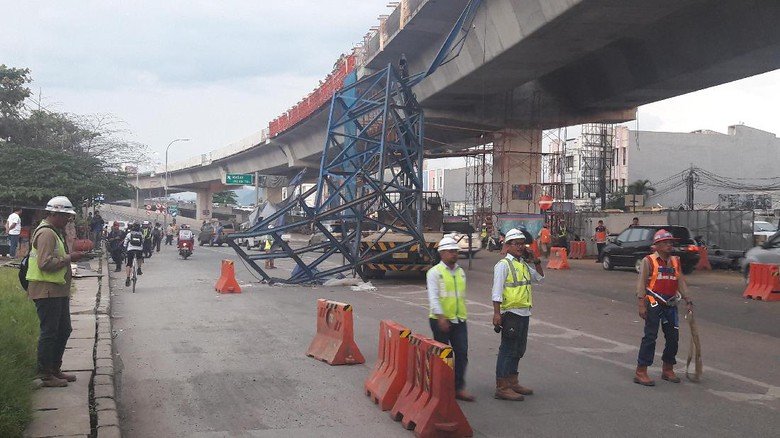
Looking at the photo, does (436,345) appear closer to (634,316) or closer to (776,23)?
(634,316)

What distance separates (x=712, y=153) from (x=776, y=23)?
48.5m

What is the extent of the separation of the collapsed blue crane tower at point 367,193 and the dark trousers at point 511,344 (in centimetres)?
1136

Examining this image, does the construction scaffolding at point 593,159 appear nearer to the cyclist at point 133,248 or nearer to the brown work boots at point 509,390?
the cyclist at point 133,248

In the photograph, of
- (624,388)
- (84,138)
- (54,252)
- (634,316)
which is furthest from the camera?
(84,138)

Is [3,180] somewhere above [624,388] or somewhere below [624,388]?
above

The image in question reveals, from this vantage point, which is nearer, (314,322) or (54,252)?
(54,252)

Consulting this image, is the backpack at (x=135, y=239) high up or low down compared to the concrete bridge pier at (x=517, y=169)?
down

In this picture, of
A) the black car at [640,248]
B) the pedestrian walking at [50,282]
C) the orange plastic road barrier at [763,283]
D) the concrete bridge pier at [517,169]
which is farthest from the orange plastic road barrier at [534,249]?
the concrete bridge pier at [517,169]

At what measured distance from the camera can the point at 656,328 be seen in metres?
7.99

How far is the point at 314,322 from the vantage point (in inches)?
499

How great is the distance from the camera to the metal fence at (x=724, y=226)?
2712cm

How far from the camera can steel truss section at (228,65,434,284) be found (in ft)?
62.5

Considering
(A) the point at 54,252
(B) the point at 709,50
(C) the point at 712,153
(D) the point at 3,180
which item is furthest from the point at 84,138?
(C) the point at 712,153

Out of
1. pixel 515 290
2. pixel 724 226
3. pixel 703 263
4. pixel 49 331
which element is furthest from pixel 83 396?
pixel 724 226
